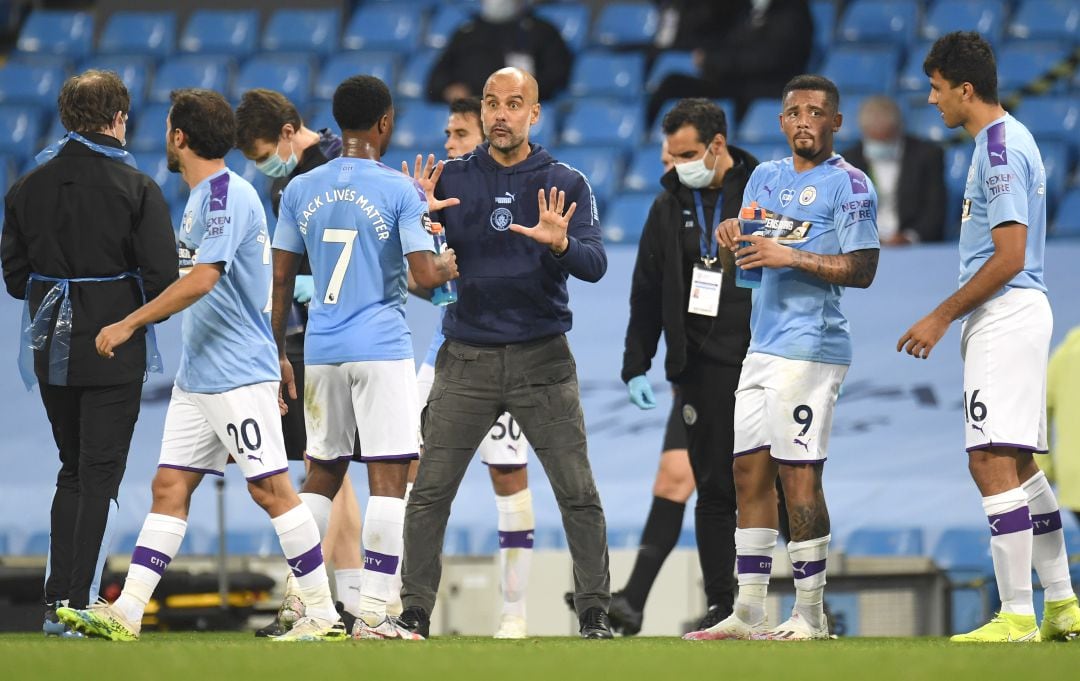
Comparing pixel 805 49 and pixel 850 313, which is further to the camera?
pixel 805 49

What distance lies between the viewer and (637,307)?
755 cm

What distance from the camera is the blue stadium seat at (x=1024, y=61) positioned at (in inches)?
527

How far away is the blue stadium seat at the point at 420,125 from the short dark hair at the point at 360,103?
7.43m

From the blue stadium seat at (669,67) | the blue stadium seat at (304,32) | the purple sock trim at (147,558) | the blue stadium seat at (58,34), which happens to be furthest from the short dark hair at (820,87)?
the blue stadium seat at (58,34)

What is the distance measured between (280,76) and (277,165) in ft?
26.1

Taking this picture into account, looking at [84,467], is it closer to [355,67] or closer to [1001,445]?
[1001,445]

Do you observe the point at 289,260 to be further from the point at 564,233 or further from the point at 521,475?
the point at 521,475

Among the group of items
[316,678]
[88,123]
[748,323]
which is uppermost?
[88,123]

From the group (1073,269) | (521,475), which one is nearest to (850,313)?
(1073,269)

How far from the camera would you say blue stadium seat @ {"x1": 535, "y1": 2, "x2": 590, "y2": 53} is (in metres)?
15.2

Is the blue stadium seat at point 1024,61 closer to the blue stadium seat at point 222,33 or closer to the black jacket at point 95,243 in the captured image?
the blue stadium seat at point 222,33

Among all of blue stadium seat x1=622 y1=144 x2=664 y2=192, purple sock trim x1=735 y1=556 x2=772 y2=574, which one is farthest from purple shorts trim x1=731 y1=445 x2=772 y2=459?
blue stadium seat x1=622 y1=144 x2=664 y2=192

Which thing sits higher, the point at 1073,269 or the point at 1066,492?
the point at 1073,269

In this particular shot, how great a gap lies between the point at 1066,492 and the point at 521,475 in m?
2.72
